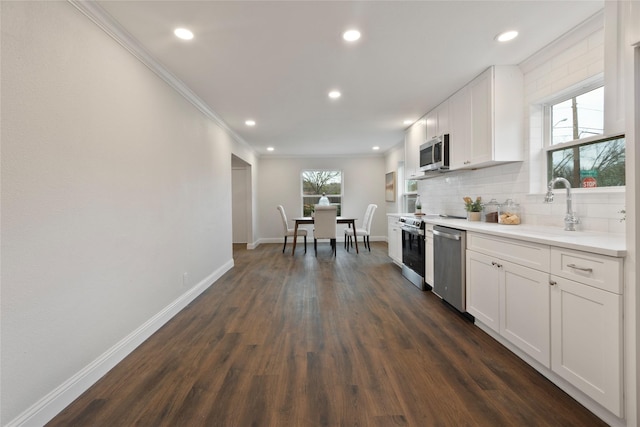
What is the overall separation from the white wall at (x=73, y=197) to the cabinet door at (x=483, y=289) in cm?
283

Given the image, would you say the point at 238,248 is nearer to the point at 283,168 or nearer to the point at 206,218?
the point at 283,168

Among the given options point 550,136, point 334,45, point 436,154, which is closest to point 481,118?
point 550,136

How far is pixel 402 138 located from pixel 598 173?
3.98 m

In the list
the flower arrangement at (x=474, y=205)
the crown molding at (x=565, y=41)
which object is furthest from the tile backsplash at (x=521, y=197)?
the crown molding at (x=565, y=41)

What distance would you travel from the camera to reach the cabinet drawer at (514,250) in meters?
1.76

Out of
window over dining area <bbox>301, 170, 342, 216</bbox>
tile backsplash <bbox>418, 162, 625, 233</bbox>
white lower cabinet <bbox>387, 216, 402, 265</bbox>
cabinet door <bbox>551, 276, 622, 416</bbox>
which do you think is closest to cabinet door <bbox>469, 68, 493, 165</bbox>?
tile backsplash <bbox>418, 162, 625, 233</bbox>

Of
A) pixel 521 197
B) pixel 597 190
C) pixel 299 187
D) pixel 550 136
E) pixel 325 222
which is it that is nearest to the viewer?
pixel 597 190

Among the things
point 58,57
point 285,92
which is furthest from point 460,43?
point 58,57

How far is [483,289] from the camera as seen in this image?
2.37 m

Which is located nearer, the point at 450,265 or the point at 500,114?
the point at 500,114

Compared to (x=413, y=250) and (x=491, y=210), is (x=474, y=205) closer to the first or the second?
(x=491, y=210)

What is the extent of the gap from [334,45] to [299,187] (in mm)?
5554

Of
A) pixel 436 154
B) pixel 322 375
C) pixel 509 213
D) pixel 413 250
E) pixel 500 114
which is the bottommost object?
pixel 322 375

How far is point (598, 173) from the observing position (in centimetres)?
207
